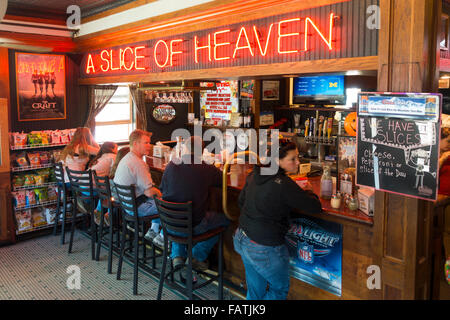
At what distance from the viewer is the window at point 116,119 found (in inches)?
285

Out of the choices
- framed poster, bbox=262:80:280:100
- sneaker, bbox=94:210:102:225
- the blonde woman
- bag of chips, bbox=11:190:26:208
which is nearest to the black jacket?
sneaker, bbox=94:210:102:225

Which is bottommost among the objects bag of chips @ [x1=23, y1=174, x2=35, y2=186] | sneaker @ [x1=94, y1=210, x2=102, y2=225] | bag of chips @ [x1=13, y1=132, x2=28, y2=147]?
sneaker @ [x1=94, y1=210, x2=102, y2=225]

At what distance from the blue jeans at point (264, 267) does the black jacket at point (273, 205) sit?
0.21 ft

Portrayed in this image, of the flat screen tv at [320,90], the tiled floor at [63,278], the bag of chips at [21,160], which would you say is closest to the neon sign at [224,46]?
the bag of chips at [21,160]

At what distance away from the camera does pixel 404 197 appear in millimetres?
2834

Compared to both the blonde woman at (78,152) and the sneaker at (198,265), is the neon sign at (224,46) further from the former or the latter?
the sneaker at (198,265)

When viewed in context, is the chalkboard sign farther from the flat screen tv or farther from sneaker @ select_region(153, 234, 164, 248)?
the flat screen tv

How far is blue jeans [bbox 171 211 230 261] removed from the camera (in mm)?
3748

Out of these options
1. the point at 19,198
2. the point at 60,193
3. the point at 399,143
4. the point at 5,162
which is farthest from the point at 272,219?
the point at 19,198

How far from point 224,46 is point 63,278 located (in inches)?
122

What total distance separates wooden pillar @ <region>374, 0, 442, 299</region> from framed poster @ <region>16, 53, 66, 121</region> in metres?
4.97

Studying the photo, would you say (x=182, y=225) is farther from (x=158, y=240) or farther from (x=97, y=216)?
(x=97, y=216)

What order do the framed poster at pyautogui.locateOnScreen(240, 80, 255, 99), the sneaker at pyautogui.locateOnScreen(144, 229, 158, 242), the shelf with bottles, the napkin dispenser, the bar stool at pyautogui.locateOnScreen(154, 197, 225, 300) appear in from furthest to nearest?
the framed poster at pyautogui.locateOnScreen(240, 80, 255, 99) < the shelf with bottles < the napkin dispenser < the sneaker at pyautogui.locateOnScreen(144, 229, 158, 242) < the bar stool at pyautogui.locateOnScreen(154, 197, 225, 300)
